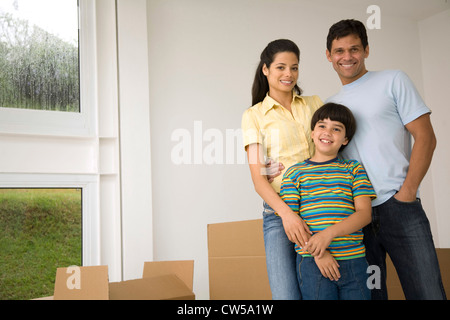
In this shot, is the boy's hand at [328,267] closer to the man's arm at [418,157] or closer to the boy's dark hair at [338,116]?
the man's arm at [418,157]

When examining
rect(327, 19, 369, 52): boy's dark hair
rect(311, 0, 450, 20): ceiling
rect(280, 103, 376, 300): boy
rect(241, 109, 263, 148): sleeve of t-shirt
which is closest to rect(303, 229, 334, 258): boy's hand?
rect(280, 103, 376, 300): boy

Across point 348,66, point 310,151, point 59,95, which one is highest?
point 59,95

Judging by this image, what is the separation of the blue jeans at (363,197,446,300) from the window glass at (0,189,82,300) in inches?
73.4

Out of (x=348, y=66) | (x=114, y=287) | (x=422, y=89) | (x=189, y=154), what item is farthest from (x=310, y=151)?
(x=422, y=89)

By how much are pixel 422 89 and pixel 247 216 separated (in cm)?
218

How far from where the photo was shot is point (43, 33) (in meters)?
2.68

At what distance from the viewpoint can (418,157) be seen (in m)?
1.37

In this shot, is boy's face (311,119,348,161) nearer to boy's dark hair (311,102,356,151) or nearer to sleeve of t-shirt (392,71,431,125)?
boy's dark hair (311,102,356,151)

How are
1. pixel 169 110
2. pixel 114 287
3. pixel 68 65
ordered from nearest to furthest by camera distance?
pixel 114 287 < pixel 68 65 < pixel 169 110

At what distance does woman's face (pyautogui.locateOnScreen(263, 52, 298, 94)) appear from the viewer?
4.82 ft

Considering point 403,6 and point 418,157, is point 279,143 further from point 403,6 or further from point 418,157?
point 403,6

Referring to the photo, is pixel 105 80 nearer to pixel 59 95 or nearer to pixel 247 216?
pixel 59 95

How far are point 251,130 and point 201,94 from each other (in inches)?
66.3

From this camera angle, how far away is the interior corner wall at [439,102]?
388 centimetres
